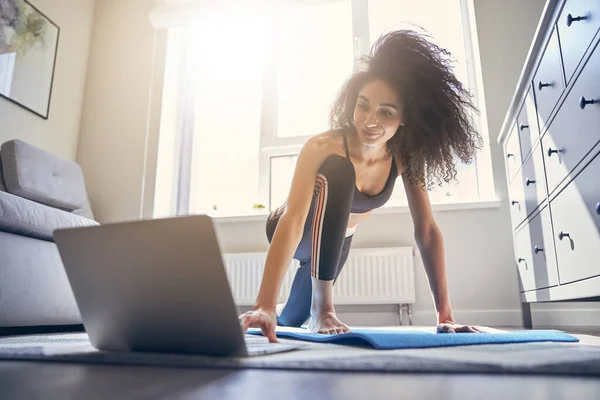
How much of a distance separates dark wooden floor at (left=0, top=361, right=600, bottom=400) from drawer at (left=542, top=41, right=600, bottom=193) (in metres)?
0.74

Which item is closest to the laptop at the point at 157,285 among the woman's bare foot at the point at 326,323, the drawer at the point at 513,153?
the woman's bare foot at the point at 326,323

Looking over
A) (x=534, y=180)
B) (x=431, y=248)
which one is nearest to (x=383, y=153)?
(x=431, y=248)

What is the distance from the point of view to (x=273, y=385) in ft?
1.73

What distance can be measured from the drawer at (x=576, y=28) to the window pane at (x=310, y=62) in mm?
1864

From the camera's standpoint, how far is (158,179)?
3.07 metres

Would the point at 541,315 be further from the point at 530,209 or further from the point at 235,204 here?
the point at 235,204

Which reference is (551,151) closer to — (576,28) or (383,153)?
(576,28)

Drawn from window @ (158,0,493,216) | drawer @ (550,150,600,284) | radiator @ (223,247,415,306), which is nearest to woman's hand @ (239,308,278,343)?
drawer @ (550,150,600,284)

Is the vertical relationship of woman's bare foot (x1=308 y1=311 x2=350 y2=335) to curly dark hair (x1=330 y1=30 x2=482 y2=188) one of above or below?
below

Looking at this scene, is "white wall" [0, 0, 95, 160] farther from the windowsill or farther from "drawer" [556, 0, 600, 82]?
"drawer" [556, 0, 600, 82]

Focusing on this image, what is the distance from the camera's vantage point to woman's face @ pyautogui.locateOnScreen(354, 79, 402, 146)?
132cm

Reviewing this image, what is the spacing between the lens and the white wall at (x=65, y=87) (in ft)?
9.14

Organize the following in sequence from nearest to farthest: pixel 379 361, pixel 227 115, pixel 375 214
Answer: pixel 379 361
pixel 375 214
pixel 227 115

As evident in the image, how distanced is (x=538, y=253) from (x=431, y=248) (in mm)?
603
